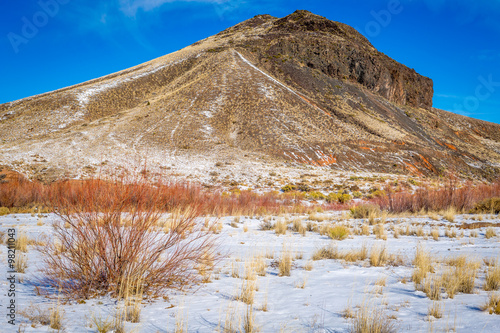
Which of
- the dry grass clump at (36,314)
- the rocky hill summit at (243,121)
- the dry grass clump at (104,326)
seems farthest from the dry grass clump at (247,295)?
the rocky hill summit at (243,121)

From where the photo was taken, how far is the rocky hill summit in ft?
93.9

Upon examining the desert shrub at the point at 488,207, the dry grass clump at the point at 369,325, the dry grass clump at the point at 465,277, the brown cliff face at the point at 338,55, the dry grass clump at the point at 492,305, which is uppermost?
the brown cliff face at the point at 338,55

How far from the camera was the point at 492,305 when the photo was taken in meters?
3.22

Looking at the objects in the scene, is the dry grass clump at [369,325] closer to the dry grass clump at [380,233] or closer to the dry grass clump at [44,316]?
the dry grass clump at [44,316]

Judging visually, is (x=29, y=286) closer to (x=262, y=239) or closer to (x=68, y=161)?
(x=262, y=239)

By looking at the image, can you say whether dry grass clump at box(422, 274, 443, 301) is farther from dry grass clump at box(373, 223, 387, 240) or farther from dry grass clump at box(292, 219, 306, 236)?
dry grass clump at box(292, 219, 306, 236)

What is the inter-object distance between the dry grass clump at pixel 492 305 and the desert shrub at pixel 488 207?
32.7 feet

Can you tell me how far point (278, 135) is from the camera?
3822 centimetres

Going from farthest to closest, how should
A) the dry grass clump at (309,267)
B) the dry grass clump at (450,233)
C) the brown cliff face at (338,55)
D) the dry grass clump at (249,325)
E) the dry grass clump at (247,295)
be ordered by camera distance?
the brown cliff face at (338,55) → the dry grass clump at (450,233) → the dry grass clump at (309,267) → the dry grass clump at (247,295) → the dry grass clump at (249,325)

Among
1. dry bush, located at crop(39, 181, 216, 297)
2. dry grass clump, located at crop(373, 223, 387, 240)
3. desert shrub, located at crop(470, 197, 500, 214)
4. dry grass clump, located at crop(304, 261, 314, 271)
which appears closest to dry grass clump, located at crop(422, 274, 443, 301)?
dry grass clump, located at crop(304, 261, 314, 271)

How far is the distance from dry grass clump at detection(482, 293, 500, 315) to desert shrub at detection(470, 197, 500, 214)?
9.98m

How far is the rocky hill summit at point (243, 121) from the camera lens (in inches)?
1126

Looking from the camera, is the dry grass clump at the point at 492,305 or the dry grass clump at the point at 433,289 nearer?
the dry grass clump at the point at 492,305

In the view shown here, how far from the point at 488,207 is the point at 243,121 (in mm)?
31948
